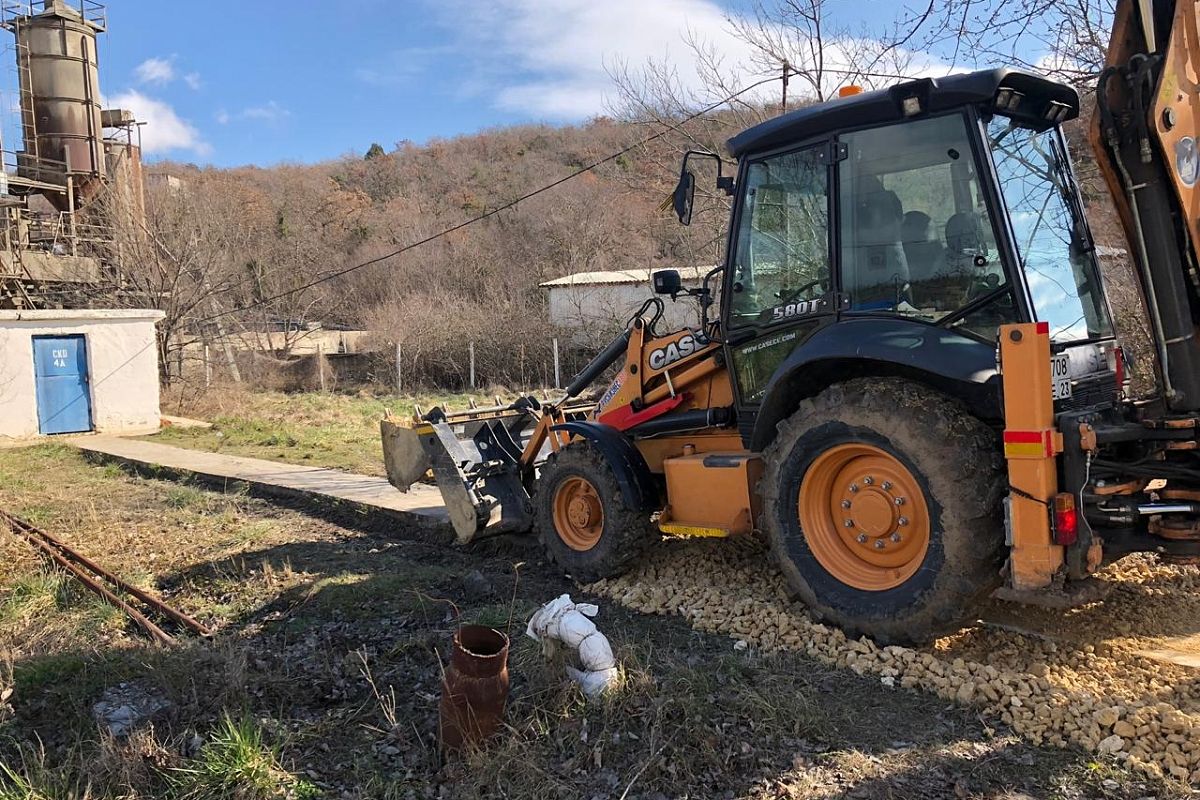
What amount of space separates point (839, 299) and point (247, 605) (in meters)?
4.39

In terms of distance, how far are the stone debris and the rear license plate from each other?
431cm

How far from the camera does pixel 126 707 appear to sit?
420cm

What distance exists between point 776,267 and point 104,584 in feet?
17.6

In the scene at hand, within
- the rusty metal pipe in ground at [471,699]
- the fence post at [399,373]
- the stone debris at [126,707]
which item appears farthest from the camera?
the fence post at [399,373]

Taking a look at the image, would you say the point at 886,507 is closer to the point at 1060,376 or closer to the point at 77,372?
the point at 1060,376

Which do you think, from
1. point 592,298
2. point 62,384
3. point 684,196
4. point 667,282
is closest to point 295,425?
point 62,384

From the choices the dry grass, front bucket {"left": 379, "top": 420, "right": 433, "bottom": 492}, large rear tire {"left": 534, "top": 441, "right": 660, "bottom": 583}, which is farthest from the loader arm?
the dry grass

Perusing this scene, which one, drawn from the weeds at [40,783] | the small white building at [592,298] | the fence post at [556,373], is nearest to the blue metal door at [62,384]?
the fence post at [556,373]

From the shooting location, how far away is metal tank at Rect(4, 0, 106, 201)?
995 inches

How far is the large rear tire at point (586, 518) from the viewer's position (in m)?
6.04

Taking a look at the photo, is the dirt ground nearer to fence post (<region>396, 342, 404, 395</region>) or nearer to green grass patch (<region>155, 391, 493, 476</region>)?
green grass patch (<region>155, 391, 493, 476</region>)

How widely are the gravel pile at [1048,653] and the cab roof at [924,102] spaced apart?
8.78 feet

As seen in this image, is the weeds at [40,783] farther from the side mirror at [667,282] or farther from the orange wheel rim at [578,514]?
the side mirror at [667,282]

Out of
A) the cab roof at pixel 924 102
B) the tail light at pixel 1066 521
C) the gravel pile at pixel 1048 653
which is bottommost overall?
the gravel pile at pixel 1048 653
